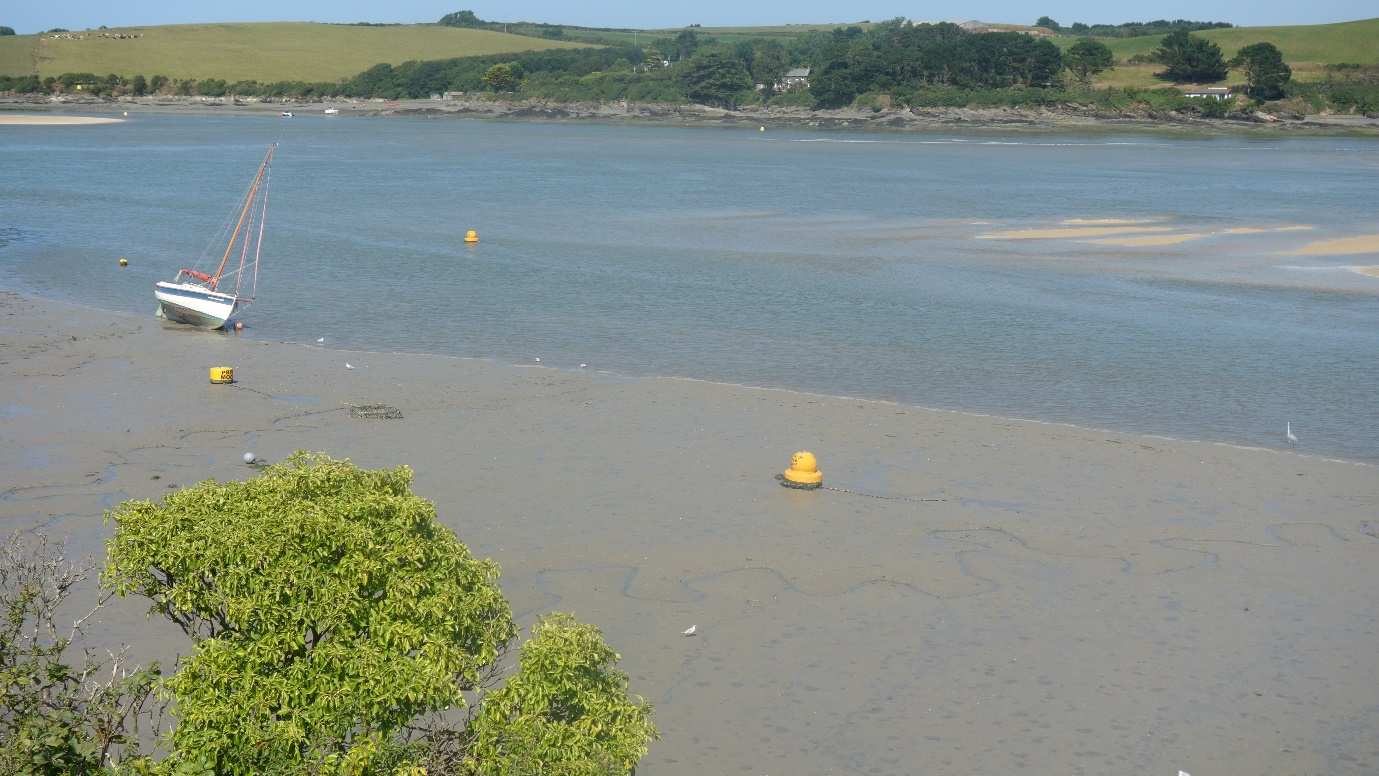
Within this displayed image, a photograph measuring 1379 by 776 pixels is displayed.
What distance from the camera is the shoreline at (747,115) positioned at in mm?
116500

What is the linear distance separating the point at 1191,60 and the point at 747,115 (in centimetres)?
4231

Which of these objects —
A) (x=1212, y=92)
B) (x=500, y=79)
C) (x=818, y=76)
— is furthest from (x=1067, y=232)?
(x=500, y=79)

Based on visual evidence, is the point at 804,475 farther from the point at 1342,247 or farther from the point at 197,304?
the point at 1342,247

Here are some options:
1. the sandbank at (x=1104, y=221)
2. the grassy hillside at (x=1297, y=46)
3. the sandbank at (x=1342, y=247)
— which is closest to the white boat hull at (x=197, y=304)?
the sandbank at (x=1342, y=247)

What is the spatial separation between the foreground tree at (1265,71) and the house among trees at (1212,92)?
1.87 meters

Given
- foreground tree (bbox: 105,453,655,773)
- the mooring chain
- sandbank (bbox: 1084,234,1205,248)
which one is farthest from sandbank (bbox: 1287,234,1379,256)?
foreground tree (bbox: 105,453,655,773)

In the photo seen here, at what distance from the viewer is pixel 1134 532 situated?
14109mm

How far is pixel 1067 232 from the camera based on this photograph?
4172 cm

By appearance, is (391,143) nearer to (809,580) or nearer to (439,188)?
(439,188)

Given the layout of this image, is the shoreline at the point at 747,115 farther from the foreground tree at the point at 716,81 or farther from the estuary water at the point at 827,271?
the estuary water at the point at 827,271

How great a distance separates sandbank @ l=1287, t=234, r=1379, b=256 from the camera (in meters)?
37.2

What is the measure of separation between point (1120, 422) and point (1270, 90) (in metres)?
118

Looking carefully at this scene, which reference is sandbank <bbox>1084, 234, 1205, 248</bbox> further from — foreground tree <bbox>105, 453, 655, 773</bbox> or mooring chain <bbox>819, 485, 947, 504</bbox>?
foreground tree <bbox>105, 453, 655, 773</bbox>

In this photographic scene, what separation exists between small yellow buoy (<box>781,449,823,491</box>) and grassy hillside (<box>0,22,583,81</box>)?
514 feet
